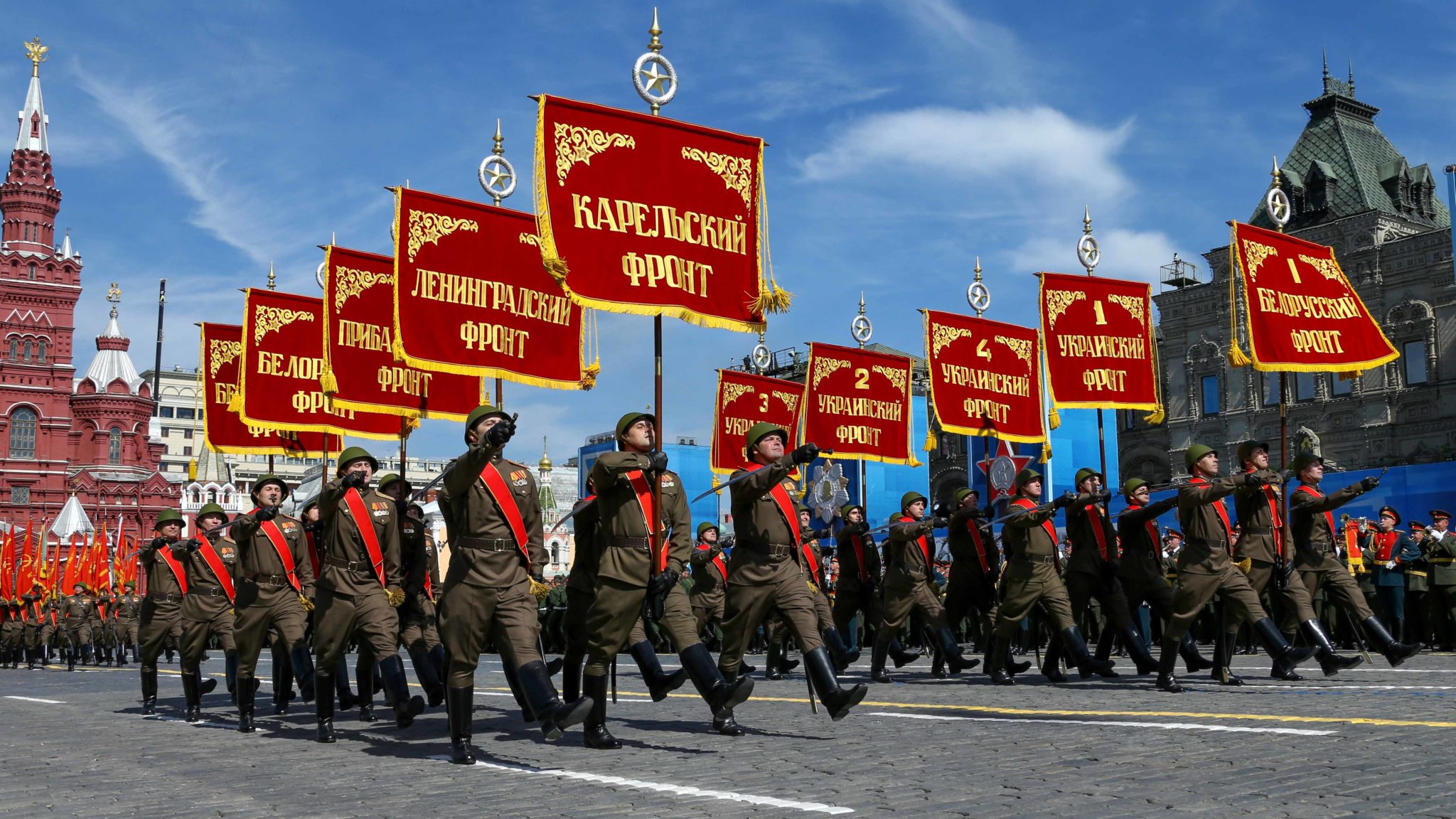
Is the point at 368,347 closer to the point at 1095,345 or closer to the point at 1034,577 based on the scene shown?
the point at 1034,577

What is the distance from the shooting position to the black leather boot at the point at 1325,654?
1064 cm

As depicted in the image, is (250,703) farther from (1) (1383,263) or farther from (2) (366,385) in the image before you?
(1) (1383,263)

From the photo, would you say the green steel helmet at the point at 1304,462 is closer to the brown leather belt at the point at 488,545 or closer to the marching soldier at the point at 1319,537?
the marching soldier at the point at 1319,537

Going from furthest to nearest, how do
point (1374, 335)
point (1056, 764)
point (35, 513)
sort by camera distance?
1. point (35, 513)
2. point (1374, 335)
3. point (1056, 764)

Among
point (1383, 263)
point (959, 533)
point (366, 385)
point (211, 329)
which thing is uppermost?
point (1383, 263)

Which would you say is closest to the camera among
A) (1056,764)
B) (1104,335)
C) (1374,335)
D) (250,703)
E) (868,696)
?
(1056,764)

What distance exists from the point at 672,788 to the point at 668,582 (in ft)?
6.75

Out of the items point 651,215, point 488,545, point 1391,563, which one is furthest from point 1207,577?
point 1391,563

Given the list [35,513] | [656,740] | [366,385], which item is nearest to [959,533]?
[656,740]

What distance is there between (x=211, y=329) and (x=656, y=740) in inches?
566

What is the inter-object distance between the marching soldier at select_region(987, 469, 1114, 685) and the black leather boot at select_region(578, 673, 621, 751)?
4.93m

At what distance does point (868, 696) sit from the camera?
11.8m

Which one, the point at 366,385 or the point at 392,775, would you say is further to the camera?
the point at 366,385

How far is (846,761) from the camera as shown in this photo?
7.32m
